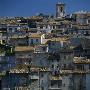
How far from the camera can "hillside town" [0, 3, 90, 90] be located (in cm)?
5656

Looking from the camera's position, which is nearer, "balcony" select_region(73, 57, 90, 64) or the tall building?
"balcony" select_region(73, 57, 90, 64)

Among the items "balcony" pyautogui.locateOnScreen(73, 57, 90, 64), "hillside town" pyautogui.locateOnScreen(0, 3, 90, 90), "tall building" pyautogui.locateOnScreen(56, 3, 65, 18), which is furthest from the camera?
"tall building" pyautogui.locateOnScreen(56, 3, 65, 18)

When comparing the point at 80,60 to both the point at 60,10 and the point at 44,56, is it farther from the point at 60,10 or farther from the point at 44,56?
the point at 60,10

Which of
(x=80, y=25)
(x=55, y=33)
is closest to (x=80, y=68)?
(x=55, y=33)

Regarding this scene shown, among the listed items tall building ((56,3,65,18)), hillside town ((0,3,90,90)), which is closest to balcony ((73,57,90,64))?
hillside town ((0,3,90,90))

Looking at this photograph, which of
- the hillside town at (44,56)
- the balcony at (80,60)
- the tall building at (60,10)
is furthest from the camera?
the tall building at (60,10)

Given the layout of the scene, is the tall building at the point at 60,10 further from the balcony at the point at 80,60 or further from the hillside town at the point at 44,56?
the balcony at the point at 80,60

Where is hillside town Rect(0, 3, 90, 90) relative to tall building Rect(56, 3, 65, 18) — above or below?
below

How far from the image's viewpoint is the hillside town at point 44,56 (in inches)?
2227

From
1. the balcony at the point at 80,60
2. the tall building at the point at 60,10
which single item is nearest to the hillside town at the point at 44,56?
the balcony at the point at 80,60

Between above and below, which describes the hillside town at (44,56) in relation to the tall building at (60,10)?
below

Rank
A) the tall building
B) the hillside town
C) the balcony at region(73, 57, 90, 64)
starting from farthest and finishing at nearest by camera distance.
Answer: the tall building
the balcony at region(73, 57, 90, 64)
the hillside town

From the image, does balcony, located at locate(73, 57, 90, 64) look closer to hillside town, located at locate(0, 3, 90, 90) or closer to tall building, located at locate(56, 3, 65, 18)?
hillside town, located at locate(0, 3, 90, 90)

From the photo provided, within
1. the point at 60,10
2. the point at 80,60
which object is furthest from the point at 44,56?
the point at 60,10
